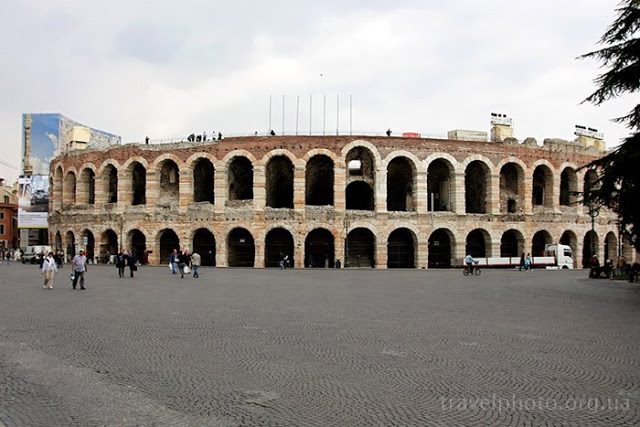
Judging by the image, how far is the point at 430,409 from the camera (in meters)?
5.61

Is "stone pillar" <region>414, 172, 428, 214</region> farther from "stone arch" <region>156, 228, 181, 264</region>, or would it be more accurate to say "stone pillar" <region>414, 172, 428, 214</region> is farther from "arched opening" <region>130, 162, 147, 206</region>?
"arched opening" <region>130, 162, 147, 206</region>

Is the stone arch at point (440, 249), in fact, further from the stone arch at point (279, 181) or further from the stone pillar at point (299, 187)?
the stone arch at point (279, 181)

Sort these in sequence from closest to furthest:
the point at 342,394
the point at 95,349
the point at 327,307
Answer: the point at 342,394 → the point at 95,349 → the point at 327,307

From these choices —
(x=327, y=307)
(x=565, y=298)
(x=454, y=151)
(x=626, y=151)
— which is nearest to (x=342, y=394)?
(x=327, y=307)

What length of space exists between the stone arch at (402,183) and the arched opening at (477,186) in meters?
4.60

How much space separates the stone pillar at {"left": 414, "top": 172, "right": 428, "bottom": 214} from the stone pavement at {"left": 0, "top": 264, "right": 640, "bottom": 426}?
23.0 meters

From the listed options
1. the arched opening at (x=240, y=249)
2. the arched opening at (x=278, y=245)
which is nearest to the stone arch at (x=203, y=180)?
the arched opening at (x=240, y=249)

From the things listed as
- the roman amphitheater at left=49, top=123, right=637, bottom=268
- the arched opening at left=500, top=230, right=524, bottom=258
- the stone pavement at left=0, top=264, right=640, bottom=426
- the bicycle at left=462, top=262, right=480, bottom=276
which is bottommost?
the bicycle at left=462, top=262, right=480, bottom=276

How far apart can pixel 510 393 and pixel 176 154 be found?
35693 mm

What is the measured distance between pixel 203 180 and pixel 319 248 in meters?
11.2

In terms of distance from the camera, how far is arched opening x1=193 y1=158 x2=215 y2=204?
135 feet

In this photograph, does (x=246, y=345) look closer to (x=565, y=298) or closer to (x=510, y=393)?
(x=510, y=393)

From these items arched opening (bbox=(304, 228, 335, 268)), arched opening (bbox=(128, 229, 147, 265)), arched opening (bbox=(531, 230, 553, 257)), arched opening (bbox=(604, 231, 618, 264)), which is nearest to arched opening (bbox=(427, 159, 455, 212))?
arched opening (bbox=(531, 230, 553, 257))

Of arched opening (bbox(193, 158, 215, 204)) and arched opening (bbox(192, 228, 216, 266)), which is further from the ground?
arched opening (bbox(193, 158, 215, 204))
